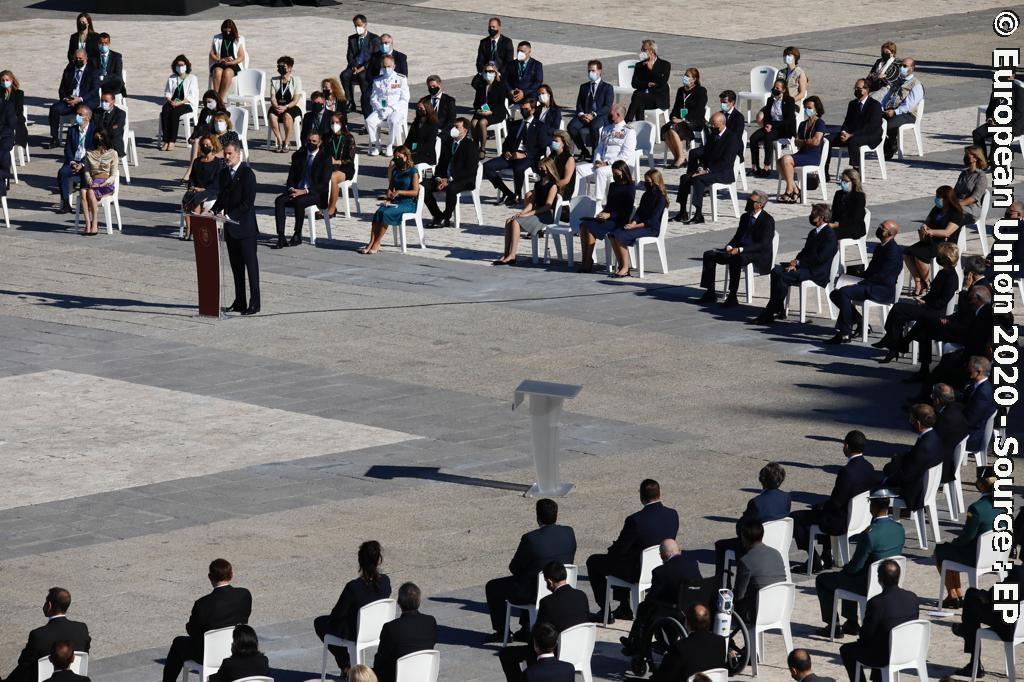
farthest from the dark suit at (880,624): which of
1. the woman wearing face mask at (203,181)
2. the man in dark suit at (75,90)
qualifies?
the man in dark suit at (75,90)

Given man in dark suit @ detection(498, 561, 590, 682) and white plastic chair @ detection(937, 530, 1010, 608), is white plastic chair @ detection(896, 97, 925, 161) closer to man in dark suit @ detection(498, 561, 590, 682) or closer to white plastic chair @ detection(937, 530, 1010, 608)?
white plastic chair @ detection(937, 530, 1010, 608)

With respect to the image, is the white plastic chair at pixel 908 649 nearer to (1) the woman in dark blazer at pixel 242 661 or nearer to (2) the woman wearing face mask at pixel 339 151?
(1) the woman in dark blazer at pixel 242 661

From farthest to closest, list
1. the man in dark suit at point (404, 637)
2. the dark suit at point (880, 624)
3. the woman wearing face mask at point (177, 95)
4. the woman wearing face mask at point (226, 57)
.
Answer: the woman wearing face mask at point (226, 57)
the woman wearing face mask at point (177, 95)
the dark suit at point (880, 624)
the man in dark suit at point (404, 637)

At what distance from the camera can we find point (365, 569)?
12.0 m

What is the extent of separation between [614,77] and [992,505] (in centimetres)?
2350

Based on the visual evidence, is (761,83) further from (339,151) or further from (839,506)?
(839,506)

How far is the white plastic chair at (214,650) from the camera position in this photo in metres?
11.5

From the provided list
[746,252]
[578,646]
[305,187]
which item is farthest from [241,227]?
[578,646]

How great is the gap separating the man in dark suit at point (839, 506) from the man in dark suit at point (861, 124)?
1438cm

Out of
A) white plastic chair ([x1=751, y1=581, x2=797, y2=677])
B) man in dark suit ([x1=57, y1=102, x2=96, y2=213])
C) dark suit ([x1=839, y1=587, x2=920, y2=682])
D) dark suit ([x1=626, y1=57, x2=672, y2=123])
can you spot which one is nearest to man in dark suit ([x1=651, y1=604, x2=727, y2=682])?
dark suit ([x1=839, y1=587, x2=920, y2=682])

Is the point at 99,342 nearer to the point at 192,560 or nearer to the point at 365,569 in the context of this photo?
the point at 192,560

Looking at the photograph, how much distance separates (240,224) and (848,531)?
9757 mm

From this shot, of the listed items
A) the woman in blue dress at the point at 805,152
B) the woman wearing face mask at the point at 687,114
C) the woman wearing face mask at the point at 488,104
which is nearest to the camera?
the woman in blue dress at the point at 805,152

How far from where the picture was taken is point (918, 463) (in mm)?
14453
